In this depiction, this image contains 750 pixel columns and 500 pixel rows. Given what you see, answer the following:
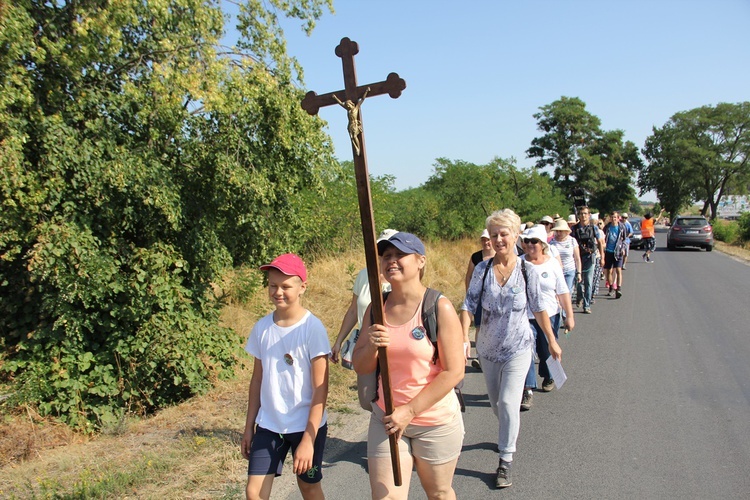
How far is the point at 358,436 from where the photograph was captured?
500cm

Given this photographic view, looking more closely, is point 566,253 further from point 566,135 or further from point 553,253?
point 566,135

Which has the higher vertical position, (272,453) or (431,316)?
(431,316)

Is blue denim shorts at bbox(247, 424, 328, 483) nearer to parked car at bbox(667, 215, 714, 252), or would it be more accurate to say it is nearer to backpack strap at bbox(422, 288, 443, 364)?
backpack strap at bbox(422, 288, 443, 364)

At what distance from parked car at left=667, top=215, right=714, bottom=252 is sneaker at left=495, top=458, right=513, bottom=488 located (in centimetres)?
2621

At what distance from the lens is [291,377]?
2979mm

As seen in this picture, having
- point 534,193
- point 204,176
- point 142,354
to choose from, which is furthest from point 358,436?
point 534,193

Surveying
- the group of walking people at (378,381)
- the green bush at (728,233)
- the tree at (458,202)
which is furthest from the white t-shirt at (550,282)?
the green bush at (728,233)

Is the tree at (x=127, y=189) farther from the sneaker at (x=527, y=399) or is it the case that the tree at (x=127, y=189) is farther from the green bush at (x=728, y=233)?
the green bush at (x=728, y=233)

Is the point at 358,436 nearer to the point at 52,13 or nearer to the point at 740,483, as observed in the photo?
the point at 740,483

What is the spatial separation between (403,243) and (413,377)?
630 mm

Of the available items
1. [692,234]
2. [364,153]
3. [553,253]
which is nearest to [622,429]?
[553,253]

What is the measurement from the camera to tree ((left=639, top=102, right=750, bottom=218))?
58.3 metres

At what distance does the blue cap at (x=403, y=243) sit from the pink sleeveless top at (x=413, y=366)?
274 mm

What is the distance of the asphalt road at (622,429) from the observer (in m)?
4.03
